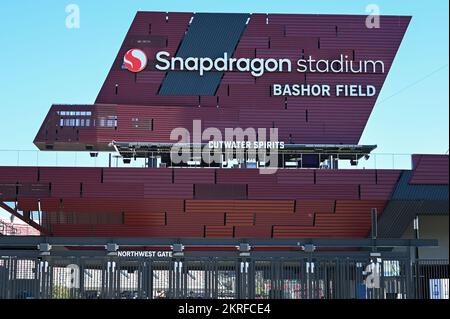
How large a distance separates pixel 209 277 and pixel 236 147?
21.4 metres

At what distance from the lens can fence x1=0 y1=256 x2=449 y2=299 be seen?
79.5ft

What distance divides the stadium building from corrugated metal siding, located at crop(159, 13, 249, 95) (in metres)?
0.08

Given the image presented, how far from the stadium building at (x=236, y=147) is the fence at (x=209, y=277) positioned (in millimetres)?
8323

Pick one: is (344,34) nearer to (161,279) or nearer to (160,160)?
(160,160)

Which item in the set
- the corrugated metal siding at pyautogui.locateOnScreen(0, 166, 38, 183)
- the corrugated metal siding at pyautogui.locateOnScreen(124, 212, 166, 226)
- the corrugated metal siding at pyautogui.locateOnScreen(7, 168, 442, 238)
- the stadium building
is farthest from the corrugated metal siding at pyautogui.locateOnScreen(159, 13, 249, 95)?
the corrugated metal siding at pyautogui.locateOnScreen(0, 166, 38, 183)

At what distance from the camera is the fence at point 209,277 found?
24219 millimetres

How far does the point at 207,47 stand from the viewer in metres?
48.0

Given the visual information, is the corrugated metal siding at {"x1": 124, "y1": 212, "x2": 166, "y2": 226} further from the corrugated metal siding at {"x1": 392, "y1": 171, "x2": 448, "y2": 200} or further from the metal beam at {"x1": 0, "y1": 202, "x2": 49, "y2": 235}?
the corrugated metal siding at {"x1": 392, "y1": 171, "x2": 448, "y2": 200}

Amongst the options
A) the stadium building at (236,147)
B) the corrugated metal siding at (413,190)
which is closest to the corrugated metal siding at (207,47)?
the stadium building at (236,147)

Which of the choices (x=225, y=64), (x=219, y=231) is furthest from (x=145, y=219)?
(x=225, y=64)

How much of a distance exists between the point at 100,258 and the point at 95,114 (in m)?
23.9

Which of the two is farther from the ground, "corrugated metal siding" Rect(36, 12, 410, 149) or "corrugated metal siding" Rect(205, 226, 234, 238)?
"corrugated metal siding" Rect(36, 12, 410, 149)

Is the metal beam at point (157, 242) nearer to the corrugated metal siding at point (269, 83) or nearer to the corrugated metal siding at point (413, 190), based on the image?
the corrugated metal siding at point (413, 190)

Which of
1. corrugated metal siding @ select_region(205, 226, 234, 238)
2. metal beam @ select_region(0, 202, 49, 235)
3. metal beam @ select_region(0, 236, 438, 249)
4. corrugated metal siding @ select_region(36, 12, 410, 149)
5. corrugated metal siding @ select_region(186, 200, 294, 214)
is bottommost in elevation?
metal beam @ select_region(0, 236, 438, 249)
